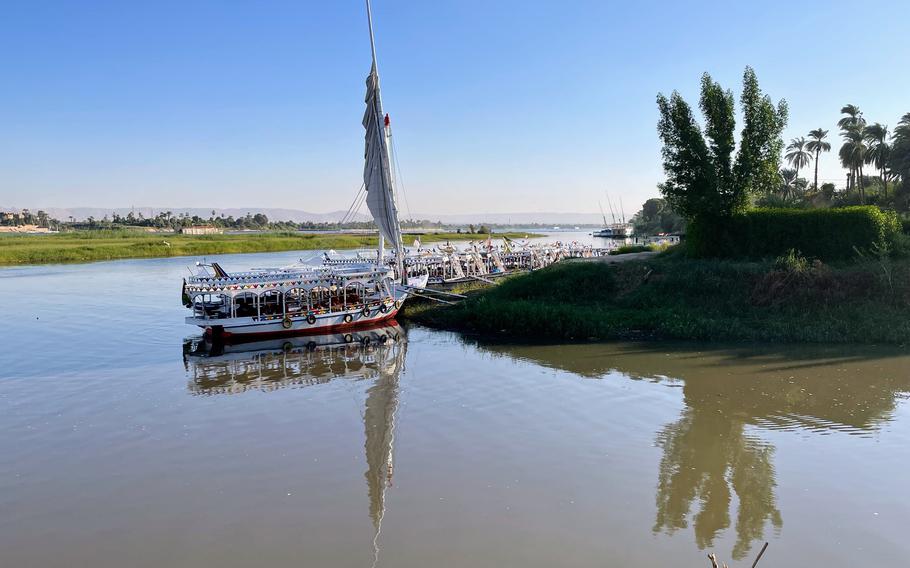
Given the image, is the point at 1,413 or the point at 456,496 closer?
the point at 456,496

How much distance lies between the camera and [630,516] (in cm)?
1146

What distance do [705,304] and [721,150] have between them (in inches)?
379

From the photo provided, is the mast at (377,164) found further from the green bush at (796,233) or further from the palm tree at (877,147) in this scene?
the palm tree at (877,147)

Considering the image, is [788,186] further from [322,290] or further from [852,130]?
[322,290]

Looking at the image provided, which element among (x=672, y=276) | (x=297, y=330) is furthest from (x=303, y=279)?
(x=672, y=276)

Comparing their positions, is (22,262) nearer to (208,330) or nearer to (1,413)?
(208,330)

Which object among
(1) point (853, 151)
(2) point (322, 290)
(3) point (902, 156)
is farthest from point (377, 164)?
(1) point (853, 151)

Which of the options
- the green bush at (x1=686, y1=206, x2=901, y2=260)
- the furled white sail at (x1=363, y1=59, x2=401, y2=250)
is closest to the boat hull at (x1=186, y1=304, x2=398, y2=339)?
the furled white sail at (x1=363, y1=59, x2=401, y2=250)

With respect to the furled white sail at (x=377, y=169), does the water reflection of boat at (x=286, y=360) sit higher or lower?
lower

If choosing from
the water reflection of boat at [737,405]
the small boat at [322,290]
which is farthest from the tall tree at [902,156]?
A: the small boat at [322,290]

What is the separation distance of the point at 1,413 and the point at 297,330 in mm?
12930

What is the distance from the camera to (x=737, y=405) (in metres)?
18.0

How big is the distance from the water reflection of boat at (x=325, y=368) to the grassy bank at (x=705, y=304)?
573 centimetres

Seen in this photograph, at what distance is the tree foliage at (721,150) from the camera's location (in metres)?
33.6
